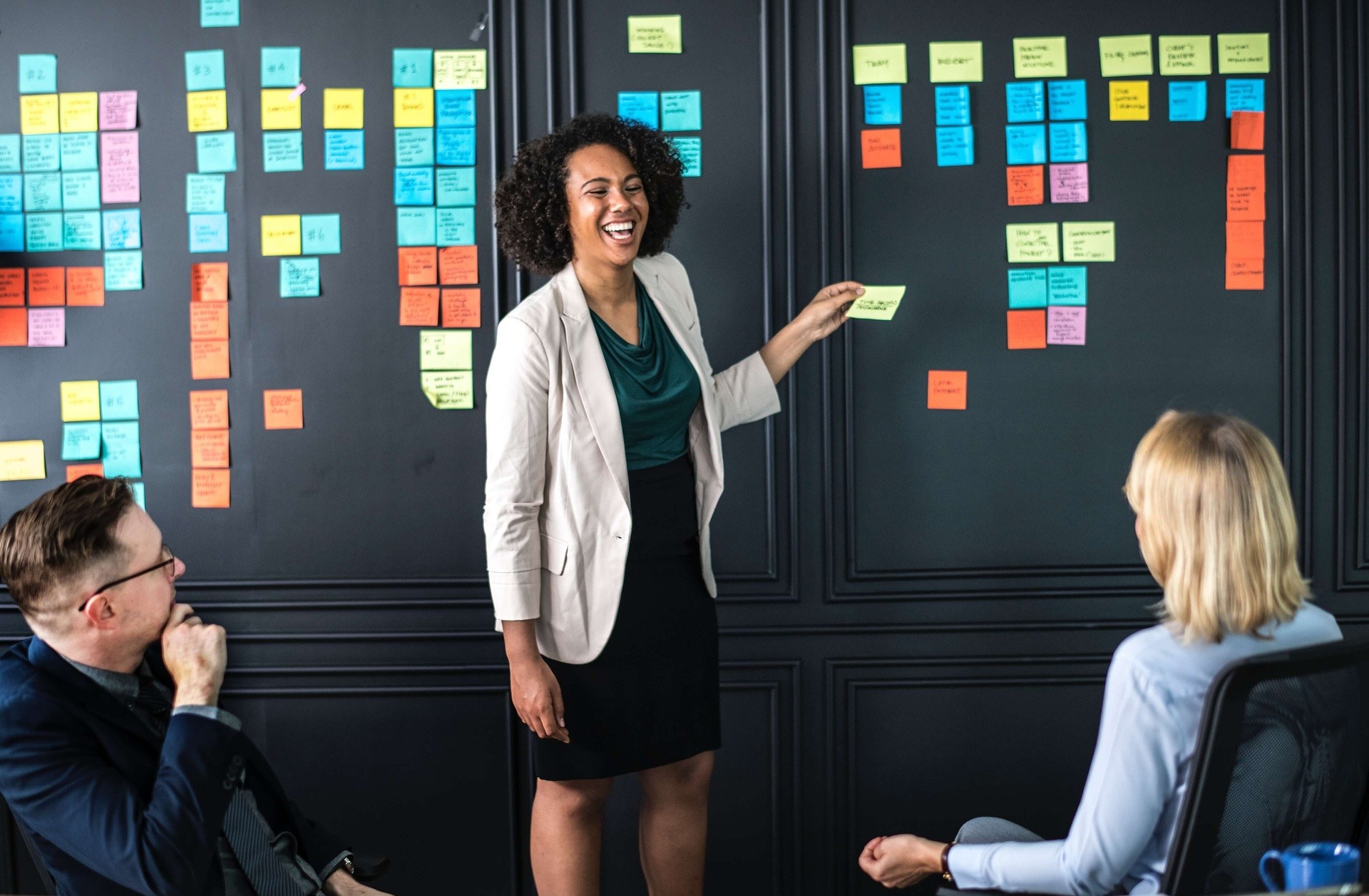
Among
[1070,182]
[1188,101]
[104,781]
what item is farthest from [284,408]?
[1188,101]

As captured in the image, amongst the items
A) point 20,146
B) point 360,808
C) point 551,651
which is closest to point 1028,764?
point 551,651

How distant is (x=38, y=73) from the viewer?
2580mm

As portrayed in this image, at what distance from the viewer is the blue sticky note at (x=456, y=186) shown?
254cm

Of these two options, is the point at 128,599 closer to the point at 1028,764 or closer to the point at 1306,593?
the point at 1306,593

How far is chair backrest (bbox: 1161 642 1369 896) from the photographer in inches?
40.8

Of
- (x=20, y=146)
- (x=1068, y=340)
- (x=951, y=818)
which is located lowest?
(x=951, y=818)

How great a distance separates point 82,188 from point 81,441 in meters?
0.66

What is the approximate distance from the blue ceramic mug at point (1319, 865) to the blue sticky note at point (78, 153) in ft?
9.53

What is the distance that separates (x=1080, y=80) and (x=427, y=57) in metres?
1.67

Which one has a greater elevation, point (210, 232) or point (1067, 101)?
point (1067, 101)

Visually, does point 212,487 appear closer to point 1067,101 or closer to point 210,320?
point 210,320

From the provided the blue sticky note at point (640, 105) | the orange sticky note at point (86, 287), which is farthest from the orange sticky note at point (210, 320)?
the blue sticky note at point (640, 105)

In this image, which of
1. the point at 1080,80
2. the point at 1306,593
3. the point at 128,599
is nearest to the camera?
the point at 1306,593

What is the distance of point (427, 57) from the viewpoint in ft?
8.31
